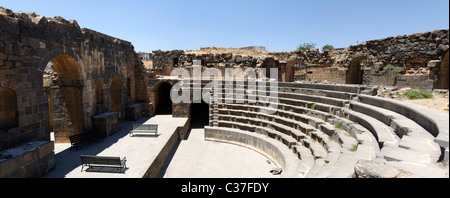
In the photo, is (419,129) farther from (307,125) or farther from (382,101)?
(307,125)

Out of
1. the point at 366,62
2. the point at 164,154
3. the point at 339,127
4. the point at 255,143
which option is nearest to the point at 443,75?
the point at 366,62

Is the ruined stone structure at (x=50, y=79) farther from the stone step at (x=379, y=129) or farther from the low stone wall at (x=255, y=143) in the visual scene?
the stone step at (x=379, y=129)

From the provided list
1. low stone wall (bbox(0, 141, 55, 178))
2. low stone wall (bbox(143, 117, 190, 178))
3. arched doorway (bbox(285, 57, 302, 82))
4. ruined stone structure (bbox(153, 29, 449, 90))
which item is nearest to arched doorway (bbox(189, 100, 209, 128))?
low stone wall (bbox(143, 117, 190, 178))

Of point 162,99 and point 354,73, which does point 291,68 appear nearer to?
point 354,73

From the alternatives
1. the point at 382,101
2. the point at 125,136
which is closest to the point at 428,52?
the point at 382,101

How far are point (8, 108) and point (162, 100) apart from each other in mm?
12178

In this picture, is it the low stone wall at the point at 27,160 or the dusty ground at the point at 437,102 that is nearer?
the low stone wall at the point at 27,160

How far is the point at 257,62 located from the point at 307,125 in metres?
10.7

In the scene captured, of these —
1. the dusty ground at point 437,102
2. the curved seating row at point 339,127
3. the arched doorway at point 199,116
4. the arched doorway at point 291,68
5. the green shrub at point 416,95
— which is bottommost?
the arched doorway at point 199,116

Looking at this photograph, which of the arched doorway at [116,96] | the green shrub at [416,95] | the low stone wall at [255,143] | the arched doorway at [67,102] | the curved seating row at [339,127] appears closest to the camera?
the curved seating row at [339,127]

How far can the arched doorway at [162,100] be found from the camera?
17078 mm

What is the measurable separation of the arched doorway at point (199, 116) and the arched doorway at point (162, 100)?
184 centimetres

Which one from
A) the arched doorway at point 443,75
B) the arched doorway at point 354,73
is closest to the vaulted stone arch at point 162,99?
the arched doorway at point 354,73

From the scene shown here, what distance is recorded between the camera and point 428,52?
11328mm
